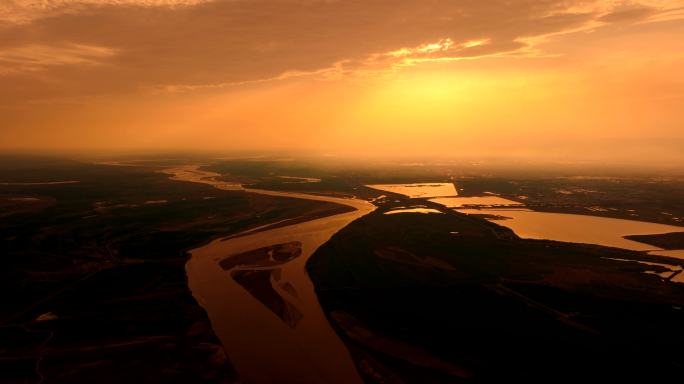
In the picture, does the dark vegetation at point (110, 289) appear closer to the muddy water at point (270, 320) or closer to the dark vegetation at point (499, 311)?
the muddy water at point (270, 320)

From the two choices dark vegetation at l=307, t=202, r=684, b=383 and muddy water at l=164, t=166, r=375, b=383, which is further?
dark vegetation at l=307, t=202, r=684, b=383

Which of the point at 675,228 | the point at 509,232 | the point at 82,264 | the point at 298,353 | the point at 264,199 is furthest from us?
the point at 264,199

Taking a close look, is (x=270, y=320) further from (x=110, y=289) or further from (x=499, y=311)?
(x=499, y=311)

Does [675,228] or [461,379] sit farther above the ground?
[675,228]

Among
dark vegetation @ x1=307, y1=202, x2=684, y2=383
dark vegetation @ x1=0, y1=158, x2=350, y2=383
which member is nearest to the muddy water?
dark vegetation @ x1=0, y1=158, x2=350, y2=383

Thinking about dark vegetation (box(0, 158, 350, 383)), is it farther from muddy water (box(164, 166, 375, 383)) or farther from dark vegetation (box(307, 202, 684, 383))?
dark vegetation (box(307, 202, 684, 383))

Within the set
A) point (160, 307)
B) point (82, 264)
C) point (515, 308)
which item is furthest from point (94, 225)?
point (515, 308)

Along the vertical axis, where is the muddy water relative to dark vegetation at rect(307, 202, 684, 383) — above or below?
below

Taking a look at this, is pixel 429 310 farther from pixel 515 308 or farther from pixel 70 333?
pixel 70 333

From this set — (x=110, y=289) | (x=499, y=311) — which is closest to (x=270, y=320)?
(x=110, y=289)
